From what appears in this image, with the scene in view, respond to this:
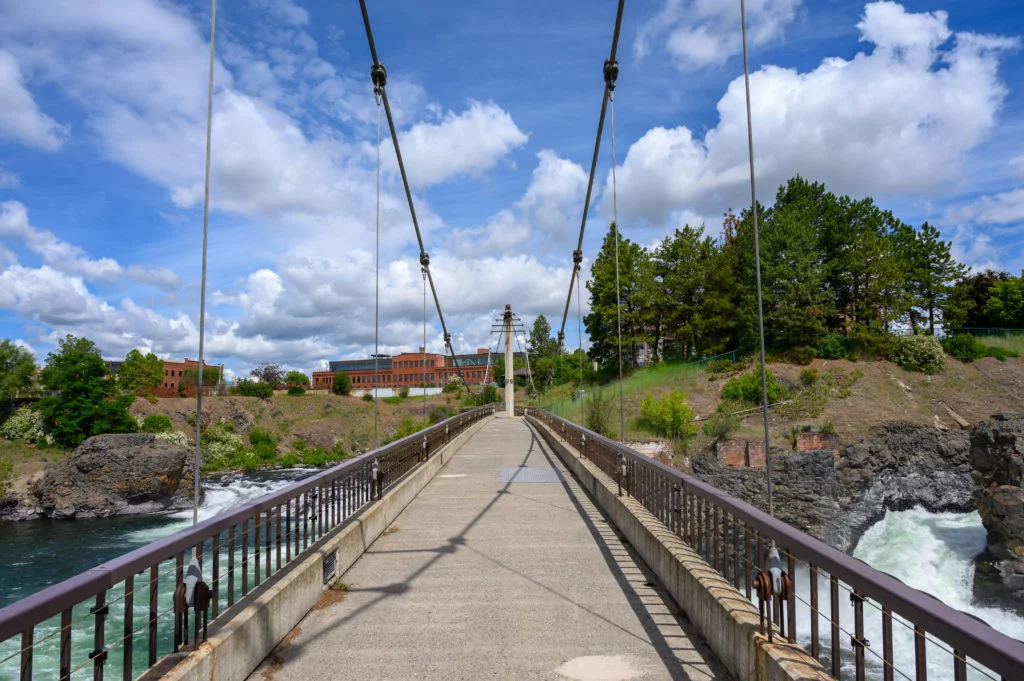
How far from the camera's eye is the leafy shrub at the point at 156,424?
52000mm

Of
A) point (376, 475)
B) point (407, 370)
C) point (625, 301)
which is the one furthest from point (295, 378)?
point (376, 475)

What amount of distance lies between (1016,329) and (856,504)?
31.2 meters

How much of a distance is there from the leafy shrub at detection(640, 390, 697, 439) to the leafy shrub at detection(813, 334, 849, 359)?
16881 millimetres

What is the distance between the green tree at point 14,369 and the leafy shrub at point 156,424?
1153 cm

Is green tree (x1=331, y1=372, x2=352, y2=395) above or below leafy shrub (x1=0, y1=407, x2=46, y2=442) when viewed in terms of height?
above

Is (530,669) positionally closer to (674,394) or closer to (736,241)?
(674,394)

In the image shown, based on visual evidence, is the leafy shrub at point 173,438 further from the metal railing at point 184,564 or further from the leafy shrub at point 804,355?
the leafy shrub at point 804,355

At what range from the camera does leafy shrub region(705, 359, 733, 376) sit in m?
49.2

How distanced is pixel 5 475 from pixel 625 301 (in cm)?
5046

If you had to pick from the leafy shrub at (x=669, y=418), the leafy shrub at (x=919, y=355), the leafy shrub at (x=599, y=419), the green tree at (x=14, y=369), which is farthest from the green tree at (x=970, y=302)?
the green tree at (x=14, y=369)

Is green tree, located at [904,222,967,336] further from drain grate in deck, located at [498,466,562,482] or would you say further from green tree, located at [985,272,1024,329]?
drain grate in deck, located at [498,466,562,482]

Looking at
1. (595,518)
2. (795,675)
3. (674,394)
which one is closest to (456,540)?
(595,518)

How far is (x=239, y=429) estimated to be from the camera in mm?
62875

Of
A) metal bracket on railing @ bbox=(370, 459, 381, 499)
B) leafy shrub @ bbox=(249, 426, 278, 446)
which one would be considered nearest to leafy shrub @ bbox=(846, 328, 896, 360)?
metal bracket on railing @ bbox=(370, 459, 381, 499)
